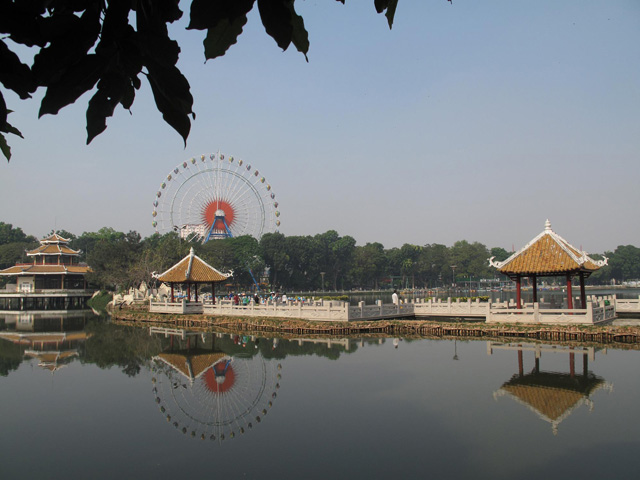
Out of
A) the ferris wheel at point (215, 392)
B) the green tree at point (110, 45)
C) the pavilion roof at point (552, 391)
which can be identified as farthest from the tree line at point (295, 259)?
the green tree at point (110, 45)

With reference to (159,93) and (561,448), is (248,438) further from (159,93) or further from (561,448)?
(159,93)

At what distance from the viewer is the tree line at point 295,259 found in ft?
147

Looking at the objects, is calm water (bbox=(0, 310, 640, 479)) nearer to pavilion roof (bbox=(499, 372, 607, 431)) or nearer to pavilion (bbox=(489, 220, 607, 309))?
pavilion roof (bbox=(499, 372, 607, 431))

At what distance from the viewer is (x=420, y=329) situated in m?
21.3

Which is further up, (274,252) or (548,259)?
(274,252)

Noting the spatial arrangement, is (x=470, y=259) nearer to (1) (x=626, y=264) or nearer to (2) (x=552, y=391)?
(1) (x=626, y=264)

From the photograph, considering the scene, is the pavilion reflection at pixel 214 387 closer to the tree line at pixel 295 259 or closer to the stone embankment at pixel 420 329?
the stone embankment at pixel 420 329

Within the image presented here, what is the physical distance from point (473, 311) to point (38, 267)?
41540 millimetres

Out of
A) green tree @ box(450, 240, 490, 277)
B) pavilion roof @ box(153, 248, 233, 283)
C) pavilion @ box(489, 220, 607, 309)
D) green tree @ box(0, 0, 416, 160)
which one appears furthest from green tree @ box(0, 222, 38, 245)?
green tree @ box(0, 0, 416, 160)

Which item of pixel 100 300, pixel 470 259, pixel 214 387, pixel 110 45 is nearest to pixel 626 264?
pixel 470 259

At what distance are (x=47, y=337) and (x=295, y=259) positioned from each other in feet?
162

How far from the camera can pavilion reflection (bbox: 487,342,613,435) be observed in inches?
383

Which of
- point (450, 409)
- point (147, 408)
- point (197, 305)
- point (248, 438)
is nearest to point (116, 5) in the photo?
point (248, 438)

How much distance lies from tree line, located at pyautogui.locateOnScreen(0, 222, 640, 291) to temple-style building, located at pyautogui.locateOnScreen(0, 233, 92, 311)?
2.45 meters
